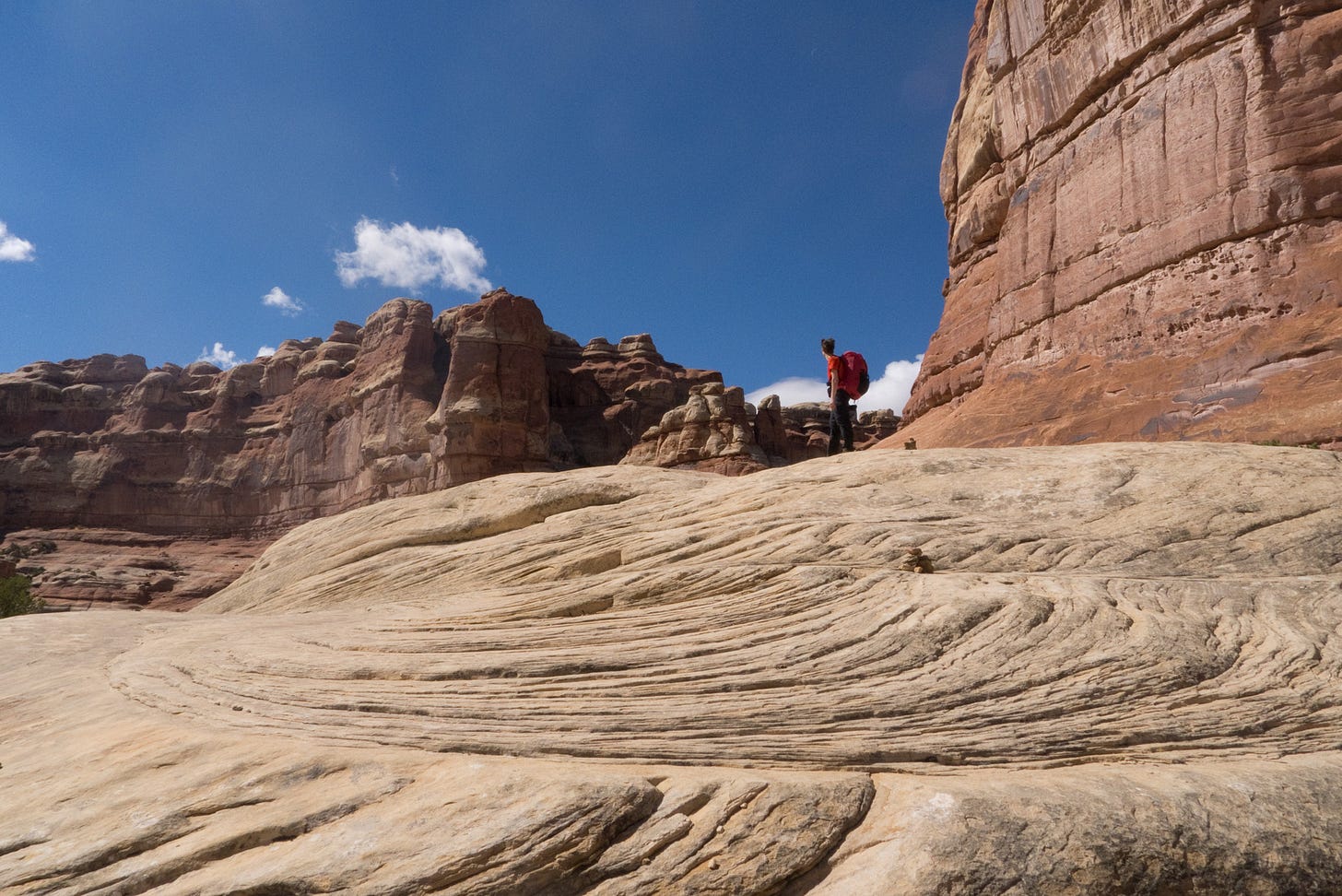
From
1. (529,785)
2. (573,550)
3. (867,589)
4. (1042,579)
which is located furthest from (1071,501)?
(529,785)

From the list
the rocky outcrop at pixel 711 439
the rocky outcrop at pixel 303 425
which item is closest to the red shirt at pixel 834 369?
the rocky outcrop at pixel 711 439

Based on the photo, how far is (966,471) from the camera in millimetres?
9469

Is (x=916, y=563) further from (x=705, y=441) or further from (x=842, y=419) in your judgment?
(x=705, y=441)

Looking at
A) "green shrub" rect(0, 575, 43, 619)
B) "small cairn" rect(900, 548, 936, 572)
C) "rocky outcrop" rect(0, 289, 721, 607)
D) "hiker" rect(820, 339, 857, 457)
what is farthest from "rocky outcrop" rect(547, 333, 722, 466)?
"small cairn" rect(900, 548, 936, 572)

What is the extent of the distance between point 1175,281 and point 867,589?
12.3 metres

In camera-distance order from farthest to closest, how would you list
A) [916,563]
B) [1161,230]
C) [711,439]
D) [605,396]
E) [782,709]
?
[605,396] < [711,439] < [1161,230] < [916,563] < [782,709]

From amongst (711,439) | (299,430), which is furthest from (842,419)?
(299,430)

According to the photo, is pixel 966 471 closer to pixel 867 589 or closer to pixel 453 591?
pixel 867 589

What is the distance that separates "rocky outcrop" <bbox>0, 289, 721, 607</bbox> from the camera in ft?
154

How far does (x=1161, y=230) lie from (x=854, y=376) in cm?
707

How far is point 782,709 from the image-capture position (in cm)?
541

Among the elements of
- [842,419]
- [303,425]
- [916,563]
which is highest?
[303,425]

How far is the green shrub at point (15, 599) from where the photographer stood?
26256mm

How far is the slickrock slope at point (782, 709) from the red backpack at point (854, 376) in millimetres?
4785
